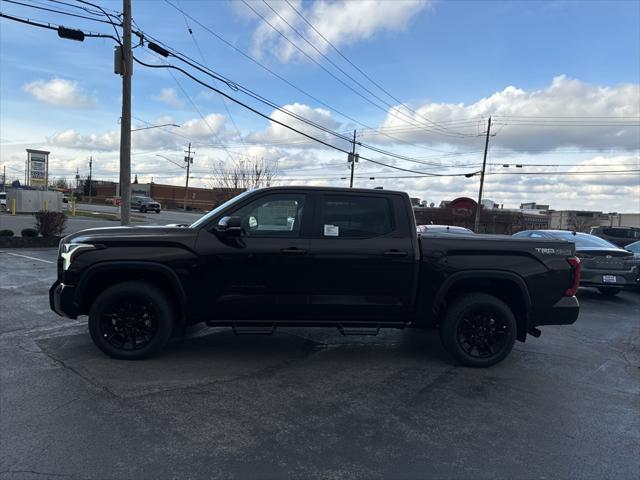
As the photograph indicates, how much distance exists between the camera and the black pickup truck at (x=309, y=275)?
4.85 metres

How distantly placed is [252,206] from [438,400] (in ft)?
8.74

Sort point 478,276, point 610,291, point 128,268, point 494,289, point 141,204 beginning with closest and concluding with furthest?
point 128,268, point 478,276, point 494,289, point 610,291, point 141,204

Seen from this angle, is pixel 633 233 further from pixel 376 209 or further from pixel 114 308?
pixel 114 308

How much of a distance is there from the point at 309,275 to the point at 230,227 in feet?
3.14

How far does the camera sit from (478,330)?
205 inches

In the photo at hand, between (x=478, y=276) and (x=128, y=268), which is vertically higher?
(x=478, y=276)

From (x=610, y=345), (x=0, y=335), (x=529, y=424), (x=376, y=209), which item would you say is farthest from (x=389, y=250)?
(x=0, y=335)

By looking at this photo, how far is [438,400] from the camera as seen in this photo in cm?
432

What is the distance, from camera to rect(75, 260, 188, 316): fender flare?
4.77m

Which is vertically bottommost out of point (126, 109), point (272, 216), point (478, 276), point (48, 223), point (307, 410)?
point (307, 410)

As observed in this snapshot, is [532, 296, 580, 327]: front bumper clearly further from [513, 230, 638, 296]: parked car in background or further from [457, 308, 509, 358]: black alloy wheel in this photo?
[513, 230, 638, 296]: parked car in background

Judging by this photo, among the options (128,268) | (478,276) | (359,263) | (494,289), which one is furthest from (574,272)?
(128,268)

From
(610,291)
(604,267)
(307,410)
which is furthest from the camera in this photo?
(610,291)

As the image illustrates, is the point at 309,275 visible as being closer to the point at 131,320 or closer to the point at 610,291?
the point at 131,320
